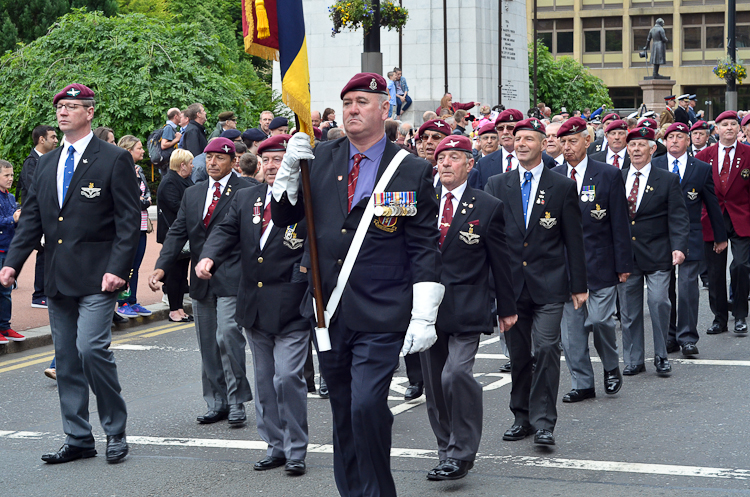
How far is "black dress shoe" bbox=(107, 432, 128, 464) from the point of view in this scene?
6590 millimetres

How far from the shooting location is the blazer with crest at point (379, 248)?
4.89 m

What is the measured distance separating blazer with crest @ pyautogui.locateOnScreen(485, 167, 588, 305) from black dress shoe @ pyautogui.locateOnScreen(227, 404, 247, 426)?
2.13 metres

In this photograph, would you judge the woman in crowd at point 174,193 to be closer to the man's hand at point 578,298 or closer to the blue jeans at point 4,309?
the blue jeans at point 4,309

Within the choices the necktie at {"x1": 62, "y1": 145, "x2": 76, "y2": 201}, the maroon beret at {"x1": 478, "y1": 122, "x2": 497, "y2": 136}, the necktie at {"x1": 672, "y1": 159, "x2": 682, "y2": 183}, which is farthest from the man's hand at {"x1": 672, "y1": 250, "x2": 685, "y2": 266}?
the necktie at {"x1": 62, "y1": 145, "x2": 76, "y2": 201}

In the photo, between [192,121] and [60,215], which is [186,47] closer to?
[192,121]

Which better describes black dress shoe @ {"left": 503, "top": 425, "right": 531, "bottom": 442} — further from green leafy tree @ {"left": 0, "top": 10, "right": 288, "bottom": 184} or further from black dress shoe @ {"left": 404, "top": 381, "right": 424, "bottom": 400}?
green leafy tree @ {"left": 0, "top": 10, "right": 288, "bottom": 184}

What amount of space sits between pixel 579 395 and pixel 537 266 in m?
1.52

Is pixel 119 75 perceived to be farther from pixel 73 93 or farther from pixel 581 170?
pixel 73 93

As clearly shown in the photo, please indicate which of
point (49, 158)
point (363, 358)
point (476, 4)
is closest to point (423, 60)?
point (476, 4)

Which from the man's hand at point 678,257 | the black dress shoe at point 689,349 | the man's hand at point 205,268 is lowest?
the black dress shoe at point 689,349

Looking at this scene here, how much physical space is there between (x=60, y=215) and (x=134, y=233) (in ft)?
1.60

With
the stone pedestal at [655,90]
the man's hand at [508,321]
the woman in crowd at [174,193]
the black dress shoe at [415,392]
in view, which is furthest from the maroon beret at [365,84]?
the stone pedestal at [655,90]

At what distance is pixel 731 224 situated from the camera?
453 inches

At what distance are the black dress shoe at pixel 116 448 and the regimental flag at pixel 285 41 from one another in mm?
2549
